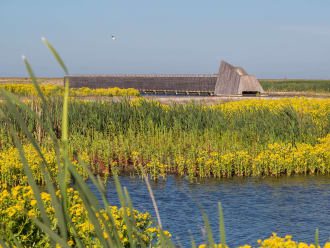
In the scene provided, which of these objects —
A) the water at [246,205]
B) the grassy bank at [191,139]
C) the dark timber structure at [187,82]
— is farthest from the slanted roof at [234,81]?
the water at [246,205]

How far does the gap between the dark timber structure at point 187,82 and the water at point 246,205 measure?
95.8 ft

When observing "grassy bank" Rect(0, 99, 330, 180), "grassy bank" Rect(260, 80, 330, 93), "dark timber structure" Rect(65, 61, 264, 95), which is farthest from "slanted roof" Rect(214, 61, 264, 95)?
"grassy bank" Rect(0, 99, 330, 180)

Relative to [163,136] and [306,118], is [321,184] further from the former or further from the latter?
[163,136]

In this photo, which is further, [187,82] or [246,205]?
[187,82]

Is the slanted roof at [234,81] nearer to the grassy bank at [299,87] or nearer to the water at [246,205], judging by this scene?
the grassy bank at [299,87]

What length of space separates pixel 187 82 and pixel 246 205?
4707cm

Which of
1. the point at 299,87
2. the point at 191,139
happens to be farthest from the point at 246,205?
the point at 299,87

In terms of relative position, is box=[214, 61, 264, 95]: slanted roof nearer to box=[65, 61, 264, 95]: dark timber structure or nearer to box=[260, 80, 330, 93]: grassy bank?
box=[65, 61, 264, 95]: dark timber structure

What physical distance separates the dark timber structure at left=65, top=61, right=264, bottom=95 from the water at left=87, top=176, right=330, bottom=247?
29.2 m

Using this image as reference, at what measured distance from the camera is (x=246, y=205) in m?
10.4

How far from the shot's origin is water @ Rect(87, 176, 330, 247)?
868 centimetres

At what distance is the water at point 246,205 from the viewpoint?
8.68 m

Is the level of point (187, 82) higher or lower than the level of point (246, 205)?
higher

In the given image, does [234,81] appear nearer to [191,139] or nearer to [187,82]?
[187,82]
